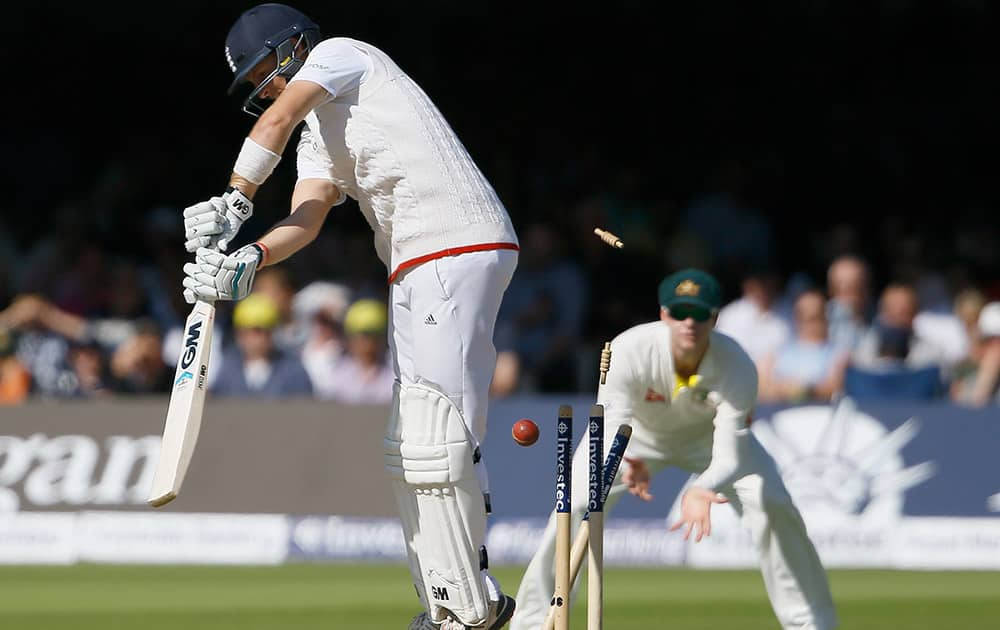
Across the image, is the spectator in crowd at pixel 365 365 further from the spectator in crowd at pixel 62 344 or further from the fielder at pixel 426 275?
the fielder at pixel 426 275

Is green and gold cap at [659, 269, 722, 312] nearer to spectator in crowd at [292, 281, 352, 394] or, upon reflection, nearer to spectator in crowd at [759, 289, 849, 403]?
spectator in crowd at [759, 289, 849, 403]

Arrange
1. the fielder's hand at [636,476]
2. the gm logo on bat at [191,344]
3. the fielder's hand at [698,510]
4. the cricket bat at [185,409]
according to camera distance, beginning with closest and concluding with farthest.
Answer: the cricket bat at [185,409], the gm logo on bat at [191,344], the fielder's hand at [698,510], the fielder's hand at [636,476]

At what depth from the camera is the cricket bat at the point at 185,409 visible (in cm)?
429

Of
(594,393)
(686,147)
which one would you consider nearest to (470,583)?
(594,393)

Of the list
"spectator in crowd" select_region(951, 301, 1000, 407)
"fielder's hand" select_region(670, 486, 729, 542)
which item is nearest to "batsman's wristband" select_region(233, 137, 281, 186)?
"fielder's hand" select_region(670, 486, 729, 542)

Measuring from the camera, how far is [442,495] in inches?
180

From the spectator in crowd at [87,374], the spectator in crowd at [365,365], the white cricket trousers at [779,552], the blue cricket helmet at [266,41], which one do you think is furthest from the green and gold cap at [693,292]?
the spectator in crowd at [87,374]

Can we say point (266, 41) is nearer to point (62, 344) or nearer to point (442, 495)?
point (442, 495)

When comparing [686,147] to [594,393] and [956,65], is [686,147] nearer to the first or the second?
[956,65]

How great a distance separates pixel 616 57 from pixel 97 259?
4.46m

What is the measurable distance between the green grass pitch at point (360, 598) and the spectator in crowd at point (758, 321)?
1.59 m

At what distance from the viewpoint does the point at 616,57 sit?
44.2 ft

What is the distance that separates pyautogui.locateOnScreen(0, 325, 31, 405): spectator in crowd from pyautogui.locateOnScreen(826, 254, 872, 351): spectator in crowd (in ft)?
15.1

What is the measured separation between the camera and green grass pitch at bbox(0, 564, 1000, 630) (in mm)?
6824
